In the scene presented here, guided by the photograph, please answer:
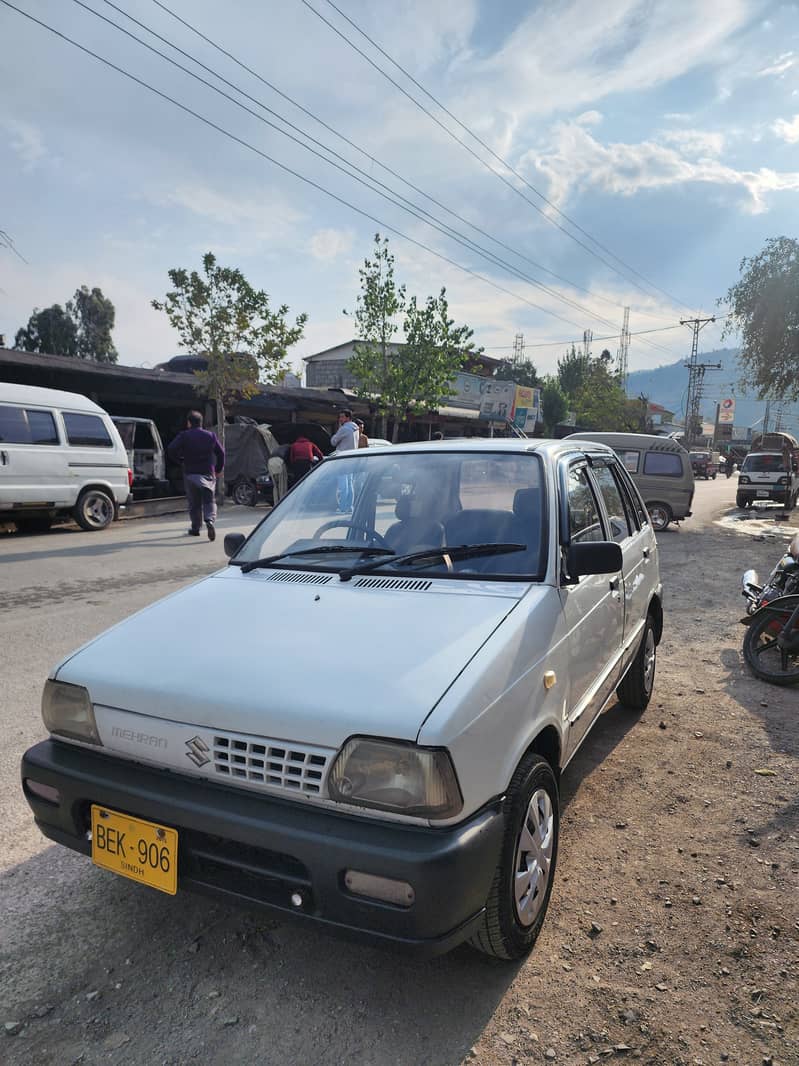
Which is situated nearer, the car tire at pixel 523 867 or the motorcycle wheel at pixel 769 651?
the car tire at pixel 523 867

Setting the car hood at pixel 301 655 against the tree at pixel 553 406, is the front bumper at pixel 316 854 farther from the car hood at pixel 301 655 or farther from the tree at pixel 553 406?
the tree at pixel 553 406

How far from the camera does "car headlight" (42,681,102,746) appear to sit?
87.2 inches

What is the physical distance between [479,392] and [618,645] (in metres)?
40.3

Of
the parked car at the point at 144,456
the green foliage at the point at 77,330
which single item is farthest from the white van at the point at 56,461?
the green foliage at the point at 77,330

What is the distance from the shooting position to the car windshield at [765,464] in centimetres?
2169

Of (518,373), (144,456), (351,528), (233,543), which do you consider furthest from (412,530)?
(518,373)

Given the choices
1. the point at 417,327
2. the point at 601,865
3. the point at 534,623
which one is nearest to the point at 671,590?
the point at 601,865

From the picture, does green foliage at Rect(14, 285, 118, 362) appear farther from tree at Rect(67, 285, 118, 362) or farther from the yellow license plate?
the yellow license plate

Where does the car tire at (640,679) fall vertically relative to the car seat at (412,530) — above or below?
below

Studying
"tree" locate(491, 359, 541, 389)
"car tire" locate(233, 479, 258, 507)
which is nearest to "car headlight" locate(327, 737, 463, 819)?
"car tire" locate(233, 479, 258, 507)

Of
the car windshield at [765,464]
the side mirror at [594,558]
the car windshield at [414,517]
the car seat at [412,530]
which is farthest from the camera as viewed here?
the car windshield at [765,464]

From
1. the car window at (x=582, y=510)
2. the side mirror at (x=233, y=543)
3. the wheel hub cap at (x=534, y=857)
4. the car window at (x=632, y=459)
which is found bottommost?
the wheel hub cap at (x=534, y=857)

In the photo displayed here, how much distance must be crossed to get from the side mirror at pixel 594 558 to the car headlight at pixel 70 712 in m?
1.79

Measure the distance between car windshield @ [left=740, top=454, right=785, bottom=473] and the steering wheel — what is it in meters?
21.9
